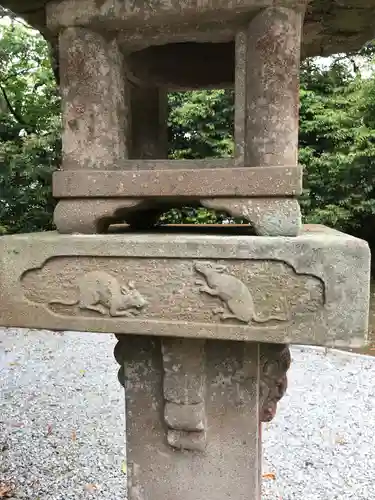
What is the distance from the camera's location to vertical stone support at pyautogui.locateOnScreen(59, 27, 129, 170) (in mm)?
1591

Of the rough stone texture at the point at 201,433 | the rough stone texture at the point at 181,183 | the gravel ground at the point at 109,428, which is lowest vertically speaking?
the gravel ground at the point at 109,428

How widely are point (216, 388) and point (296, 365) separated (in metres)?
3.77

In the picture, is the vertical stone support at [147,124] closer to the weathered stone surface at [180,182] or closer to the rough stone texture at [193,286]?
the weathered stone surface at [180,182]

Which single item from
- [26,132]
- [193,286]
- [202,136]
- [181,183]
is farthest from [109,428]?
[26,132]

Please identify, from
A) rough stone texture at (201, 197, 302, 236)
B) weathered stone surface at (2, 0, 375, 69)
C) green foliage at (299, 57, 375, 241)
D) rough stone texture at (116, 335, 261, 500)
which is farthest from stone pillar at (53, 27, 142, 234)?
green foliage at (299, 57, 375, 241)

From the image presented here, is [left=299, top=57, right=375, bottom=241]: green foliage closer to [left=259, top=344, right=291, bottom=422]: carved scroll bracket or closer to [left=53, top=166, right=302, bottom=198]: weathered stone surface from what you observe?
[left=259, top=344, right=291, bottom=422]: carved scroll bracket

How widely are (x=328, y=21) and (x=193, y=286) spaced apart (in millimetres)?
1201

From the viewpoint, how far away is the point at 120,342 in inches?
77.4

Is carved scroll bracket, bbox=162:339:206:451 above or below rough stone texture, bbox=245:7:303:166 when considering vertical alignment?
below

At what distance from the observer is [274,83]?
149 cm

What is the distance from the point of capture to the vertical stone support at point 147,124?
2.08 meters

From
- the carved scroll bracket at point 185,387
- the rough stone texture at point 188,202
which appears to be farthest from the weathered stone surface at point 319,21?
the carved scroll bracket at point 185,387

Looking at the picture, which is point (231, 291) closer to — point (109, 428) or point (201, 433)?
point (201, 433)

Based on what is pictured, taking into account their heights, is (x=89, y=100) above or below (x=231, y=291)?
above
